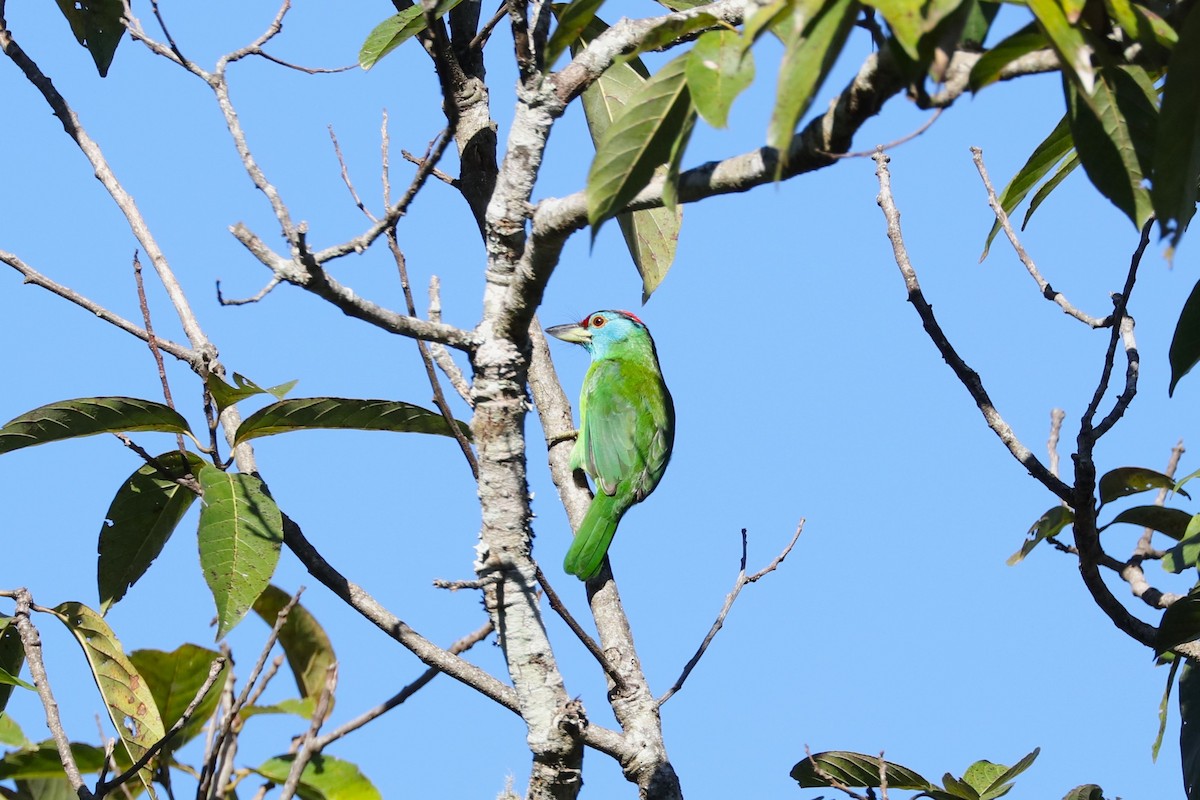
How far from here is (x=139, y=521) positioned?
2.92m

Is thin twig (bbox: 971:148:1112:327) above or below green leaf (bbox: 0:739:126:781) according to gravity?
above

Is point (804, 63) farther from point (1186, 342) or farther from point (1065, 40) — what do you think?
point (1186, 342)

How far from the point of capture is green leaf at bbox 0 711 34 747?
2902 millimetres

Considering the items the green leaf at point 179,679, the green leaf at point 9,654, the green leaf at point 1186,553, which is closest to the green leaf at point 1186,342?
the green leaf at point 1186,553

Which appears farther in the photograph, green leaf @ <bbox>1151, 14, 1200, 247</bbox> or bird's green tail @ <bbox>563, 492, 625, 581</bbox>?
bird's green tail @ <bbox>563, 492, 625, 581</bbox>

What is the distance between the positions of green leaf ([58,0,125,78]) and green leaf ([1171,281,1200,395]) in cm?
327

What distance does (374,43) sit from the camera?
3.06 m

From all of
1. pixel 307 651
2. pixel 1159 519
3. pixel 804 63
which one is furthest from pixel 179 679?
pixel 1159 519

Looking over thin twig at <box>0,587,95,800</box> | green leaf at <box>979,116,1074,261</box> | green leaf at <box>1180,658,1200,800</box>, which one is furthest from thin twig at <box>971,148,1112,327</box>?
thin twig at <box>0,587,95,800</box>

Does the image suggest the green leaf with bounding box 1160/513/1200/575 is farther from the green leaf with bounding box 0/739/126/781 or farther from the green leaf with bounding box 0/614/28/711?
the green leaf with bounding box 0/614/28/711

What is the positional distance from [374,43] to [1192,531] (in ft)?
7.89

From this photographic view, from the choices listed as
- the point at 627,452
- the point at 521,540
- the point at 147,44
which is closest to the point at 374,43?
the point at 147,44

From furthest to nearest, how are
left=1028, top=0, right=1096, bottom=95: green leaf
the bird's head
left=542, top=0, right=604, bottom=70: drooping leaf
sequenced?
the bird's head, left=542, top=0, right=604, bottom=70: drooping leaf, left=1028, top=0, right=1096, bottom=95: green leaf

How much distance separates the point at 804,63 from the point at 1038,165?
1.75m
